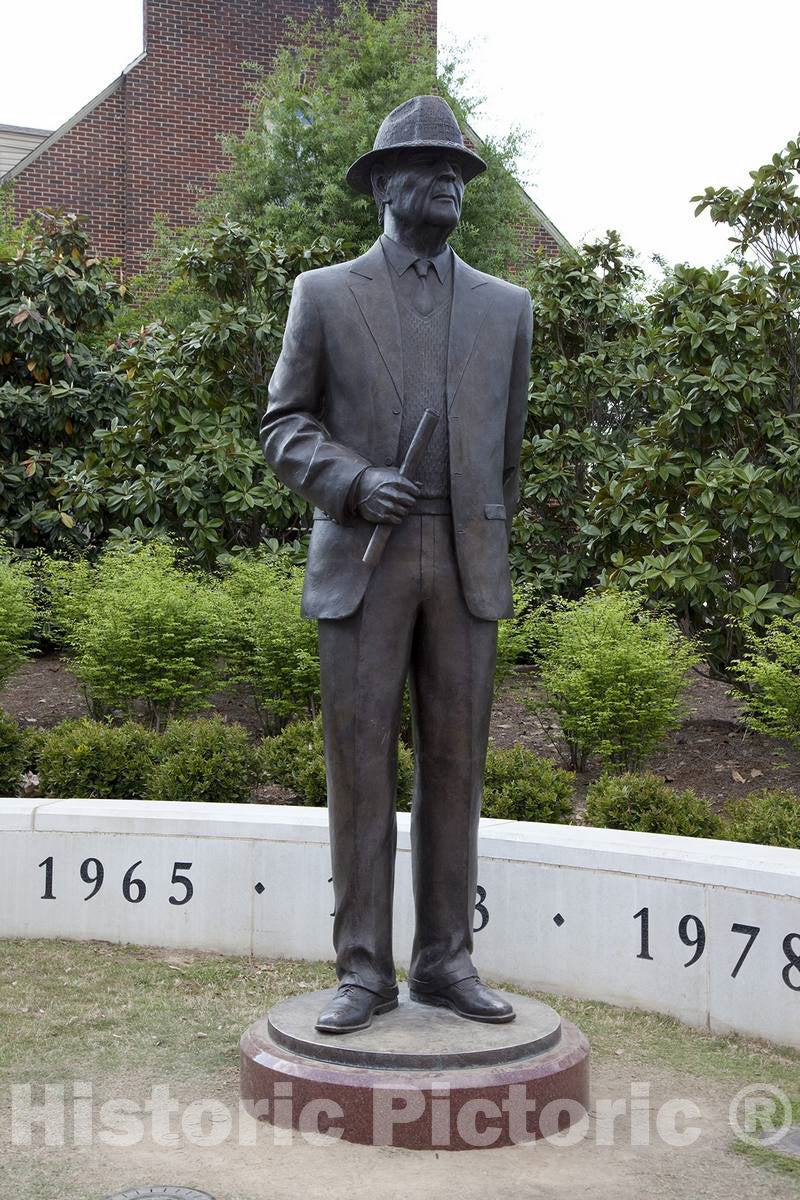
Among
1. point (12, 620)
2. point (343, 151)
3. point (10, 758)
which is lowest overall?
point (10, 758)

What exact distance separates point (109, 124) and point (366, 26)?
446 cm

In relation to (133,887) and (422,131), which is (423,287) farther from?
(133,887)

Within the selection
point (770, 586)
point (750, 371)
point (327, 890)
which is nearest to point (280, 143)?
point (750, 371)

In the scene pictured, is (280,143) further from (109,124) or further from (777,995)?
(777,995)

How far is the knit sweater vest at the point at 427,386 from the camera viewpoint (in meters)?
4.32

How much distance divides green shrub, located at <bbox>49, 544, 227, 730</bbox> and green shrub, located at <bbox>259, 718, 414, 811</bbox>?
1.55m

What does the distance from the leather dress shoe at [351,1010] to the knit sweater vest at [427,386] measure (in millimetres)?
1638

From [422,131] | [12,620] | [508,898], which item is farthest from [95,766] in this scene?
[422,131]

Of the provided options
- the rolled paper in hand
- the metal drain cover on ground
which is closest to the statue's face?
the rolled paper in hand

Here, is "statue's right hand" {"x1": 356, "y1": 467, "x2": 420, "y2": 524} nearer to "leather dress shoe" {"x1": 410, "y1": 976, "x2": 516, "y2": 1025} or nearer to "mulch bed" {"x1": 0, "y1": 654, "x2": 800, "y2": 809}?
"leather dress shoe" {"x1": 410, "y1": 976, "x2": 516, "y2": 1025}

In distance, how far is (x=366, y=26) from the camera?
20.0 metres

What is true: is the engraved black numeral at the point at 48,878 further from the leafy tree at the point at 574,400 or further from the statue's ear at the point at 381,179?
the leafy tree at the point at 574,400

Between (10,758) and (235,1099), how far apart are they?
372cm

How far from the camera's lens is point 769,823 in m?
5.93
